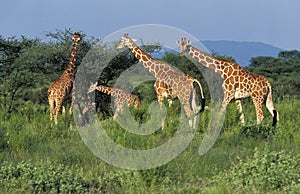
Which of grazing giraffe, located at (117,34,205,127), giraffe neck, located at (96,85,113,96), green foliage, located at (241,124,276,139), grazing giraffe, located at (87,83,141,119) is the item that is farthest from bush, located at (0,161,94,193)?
giraffe neck, located at (96,85,113,96)

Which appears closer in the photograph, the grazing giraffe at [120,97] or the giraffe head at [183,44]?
the giraffe head at [183,44]

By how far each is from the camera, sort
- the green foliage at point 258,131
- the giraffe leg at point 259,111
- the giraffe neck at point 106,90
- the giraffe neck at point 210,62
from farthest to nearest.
Result: 1. the giraffe neck at point 106,90
2. the giraffe neck at point 210,62
3. the giraffe leg at point 259,111
4. the green foliage at point 258,131

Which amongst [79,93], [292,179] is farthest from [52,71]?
[292,179]

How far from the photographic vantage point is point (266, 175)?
7.50m

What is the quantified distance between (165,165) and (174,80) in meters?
5.03

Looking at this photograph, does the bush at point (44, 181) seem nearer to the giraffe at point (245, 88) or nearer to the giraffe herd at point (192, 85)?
the giraffe herd at point (192, 85)

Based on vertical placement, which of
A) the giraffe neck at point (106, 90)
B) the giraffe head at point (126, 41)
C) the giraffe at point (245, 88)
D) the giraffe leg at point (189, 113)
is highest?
the giraffe head at point (126, 41)

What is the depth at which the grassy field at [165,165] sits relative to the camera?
7.38 m

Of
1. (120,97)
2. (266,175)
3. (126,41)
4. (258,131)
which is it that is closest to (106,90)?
(120,97)

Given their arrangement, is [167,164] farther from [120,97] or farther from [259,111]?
[120,97]

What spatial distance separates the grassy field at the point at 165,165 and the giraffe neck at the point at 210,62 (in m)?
0.83

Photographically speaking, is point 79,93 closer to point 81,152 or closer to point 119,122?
point 119,122

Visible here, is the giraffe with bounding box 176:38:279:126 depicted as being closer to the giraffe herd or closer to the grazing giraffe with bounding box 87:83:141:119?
the giraffe herd

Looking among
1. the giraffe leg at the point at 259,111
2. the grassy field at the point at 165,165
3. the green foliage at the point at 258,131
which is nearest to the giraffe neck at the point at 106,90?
the grassy field at the point at 165,165
